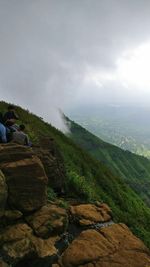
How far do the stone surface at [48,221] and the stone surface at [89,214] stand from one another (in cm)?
164

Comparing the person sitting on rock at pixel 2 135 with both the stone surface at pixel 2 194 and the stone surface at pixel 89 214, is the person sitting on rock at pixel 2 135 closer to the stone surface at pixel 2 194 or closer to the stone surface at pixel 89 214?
the stone surface at pixel 2 194

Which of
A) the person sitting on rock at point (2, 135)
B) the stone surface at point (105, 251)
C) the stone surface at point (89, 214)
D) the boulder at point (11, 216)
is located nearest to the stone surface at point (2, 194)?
the boulder at point (11, 216)

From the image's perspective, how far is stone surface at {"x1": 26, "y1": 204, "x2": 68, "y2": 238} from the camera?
16.2m

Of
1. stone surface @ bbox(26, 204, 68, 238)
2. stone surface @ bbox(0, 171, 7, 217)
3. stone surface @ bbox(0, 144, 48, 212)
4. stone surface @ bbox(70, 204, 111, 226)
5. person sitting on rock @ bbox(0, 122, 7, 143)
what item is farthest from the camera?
person sitting on rock @ bbox(0, 122, 7, 143)

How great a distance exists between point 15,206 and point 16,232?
1.54m

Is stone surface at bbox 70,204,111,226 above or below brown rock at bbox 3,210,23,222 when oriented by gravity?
above

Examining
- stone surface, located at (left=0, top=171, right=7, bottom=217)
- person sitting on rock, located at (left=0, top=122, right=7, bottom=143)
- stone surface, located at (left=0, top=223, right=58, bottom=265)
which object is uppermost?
person sitting on rock, located at (left=0, top=122, right=7, bottom=143)

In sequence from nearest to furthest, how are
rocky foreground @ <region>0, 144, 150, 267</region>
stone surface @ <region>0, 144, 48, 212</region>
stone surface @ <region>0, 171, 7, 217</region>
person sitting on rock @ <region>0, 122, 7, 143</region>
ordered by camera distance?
rocky foreground @ <region>0, 144, 150, 267</region>, stone surface @ <region>0, 171, 7, 217</region>, stone surface @ <region>0, 144, 48, 212</region>, person sitting on rock @ <region>0, 122, 7, 143</region>

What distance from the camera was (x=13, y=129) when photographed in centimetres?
2364

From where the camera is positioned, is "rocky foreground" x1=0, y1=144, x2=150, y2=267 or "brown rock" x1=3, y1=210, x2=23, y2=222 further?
"brown rock" x1=3, y1=210, x2=23, y2=222

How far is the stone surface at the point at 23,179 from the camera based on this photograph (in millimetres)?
16531

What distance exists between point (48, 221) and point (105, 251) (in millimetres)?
3332

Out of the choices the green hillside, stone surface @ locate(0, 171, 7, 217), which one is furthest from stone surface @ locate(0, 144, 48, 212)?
the green hillside

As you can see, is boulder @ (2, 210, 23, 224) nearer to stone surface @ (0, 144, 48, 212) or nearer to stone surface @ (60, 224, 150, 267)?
stone surface @ (0, 144, 48, 212)
